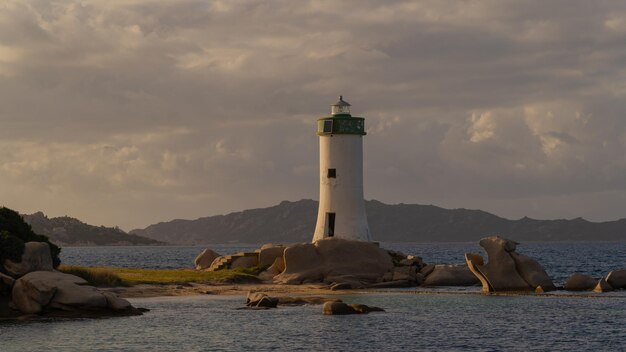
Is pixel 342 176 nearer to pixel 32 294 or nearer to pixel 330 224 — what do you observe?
pixel 330 224

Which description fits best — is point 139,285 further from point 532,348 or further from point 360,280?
point 532,348

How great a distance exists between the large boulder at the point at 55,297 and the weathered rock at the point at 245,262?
28.4 metres

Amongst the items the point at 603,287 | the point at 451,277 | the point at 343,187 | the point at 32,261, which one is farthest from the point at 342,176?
the point at 32,261

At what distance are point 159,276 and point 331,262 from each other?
1194cm

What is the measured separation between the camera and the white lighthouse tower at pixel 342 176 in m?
68.8

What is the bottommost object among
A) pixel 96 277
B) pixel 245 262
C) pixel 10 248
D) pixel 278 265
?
pixel 96 277

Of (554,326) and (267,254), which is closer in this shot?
(554,326)

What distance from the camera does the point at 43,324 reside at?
128 ft

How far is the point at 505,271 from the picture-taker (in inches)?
2250

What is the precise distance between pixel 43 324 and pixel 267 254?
3191cm

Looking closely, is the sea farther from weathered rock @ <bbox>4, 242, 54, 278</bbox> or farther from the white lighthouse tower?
the white lighthouse tower

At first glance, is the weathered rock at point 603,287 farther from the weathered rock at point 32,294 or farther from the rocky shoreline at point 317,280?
the weathered rock at point 32,294

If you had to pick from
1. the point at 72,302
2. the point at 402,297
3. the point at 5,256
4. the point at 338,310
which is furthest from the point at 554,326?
the point at 5,256

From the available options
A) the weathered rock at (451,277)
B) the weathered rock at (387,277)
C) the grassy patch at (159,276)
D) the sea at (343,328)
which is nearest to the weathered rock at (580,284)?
the sea at (343,328)
